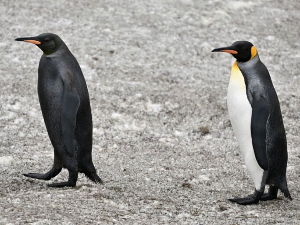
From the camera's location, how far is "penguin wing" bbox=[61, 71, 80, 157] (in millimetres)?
4809

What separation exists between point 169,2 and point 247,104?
5789 millimetres

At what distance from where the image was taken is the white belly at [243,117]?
4.93 m

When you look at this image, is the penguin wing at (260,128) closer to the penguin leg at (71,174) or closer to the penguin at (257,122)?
the penguin at (257,122)

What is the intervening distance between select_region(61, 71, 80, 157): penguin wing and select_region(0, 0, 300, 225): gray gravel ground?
386 millimetres

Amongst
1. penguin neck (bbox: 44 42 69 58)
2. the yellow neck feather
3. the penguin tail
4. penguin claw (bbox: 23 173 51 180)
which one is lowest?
penguin claw (bbox: 23 173 51 180)

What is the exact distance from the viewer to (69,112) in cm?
481

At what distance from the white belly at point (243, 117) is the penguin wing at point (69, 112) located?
1.27 meters

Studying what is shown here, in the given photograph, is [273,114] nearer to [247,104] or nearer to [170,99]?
[247,104]

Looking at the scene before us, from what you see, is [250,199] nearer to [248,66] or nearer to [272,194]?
[272,194]

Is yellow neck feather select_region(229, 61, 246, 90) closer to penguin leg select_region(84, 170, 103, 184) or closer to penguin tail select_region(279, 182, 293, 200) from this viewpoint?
penguin tail select_region(279, 182, 293, 200)

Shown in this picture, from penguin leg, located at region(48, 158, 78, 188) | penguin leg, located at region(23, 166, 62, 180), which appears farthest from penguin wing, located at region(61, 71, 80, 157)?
penguin leg, located at region(23, 166, 62, 180)

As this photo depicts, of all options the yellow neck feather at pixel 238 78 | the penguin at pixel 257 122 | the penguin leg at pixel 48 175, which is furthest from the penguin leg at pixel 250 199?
the penguin leg at pixel 48 175

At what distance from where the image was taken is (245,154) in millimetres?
5039

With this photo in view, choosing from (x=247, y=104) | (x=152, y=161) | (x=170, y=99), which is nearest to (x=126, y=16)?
(x=170, y=99)
